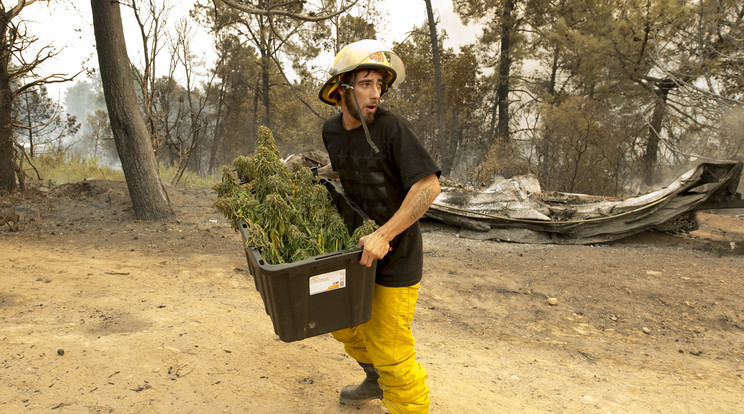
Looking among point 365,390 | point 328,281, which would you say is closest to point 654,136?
point 365,390

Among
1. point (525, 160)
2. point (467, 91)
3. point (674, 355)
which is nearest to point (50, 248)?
point (674, 355)

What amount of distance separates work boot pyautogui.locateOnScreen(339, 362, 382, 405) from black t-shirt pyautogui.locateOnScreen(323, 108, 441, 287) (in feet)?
2.29

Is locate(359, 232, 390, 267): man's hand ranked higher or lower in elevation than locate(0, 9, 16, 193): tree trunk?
lower

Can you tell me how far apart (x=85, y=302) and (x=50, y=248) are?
2387mm

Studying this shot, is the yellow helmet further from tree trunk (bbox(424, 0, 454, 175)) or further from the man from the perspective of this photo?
tree trunk (bbox(424, 0, 454, 175))

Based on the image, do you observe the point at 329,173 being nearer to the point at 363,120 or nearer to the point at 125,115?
the point at 363,120

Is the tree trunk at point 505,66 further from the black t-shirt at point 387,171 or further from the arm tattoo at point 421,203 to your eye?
the arm tattoo at point 421,203

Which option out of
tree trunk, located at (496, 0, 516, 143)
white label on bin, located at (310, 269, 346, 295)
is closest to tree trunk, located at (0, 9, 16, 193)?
white label on bin, located at (310, 269, 346, 295)

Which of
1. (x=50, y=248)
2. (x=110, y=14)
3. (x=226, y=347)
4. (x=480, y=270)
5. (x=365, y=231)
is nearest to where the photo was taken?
(x=365, y=231)

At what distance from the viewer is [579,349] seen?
12.5 feet

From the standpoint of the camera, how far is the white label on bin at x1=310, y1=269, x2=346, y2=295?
1.75 metres

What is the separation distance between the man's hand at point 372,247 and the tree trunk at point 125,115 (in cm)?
616

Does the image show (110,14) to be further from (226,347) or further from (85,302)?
(226,347)

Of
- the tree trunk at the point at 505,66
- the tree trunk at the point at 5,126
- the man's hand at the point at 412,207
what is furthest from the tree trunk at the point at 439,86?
the man's hand at the point at 412,207
